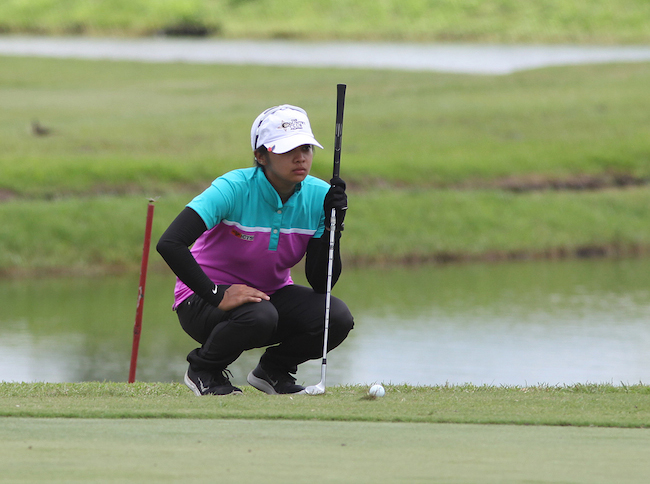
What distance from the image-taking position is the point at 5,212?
61.9 feet

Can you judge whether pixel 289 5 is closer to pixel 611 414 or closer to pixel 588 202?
pixel 588 202

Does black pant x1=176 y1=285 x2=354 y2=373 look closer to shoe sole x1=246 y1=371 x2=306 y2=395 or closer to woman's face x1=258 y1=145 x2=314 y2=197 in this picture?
shoe sole x1=246 y1=371 x2=306 y2=395

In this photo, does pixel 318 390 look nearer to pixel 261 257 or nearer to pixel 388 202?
pixel 261 257

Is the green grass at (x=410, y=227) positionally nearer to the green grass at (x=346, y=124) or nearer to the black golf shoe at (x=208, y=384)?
the green grass at (x=346, y=124)

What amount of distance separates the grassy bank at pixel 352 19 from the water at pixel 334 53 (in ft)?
6.26

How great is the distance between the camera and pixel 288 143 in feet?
19.6

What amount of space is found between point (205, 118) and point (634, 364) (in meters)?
19.5

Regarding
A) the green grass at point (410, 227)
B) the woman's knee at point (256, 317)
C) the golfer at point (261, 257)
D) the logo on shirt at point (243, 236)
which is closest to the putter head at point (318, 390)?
the golfer at point (261, 257)

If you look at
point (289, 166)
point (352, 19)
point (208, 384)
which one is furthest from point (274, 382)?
point (352, 19)

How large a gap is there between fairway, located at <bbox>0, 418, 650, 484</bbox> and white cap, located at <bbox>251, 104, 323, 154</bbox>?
1.73m

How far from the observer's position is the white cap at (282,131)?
5980mm

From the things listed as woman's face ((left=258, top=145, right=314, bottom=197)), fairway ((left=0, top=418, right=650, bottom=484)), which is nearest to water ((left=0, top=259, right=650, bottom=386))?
woman's face ((left=258, top=145, right=314, bottom=197))

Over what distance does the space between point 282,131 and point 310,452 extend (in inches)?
92.3

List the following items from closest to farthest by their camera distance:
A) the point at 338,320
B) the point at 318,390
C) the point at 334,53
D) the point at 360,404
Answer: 1. the point at 360,404
2. the point at 318,390
3. the point at 338,320
4. the point at 334,53
